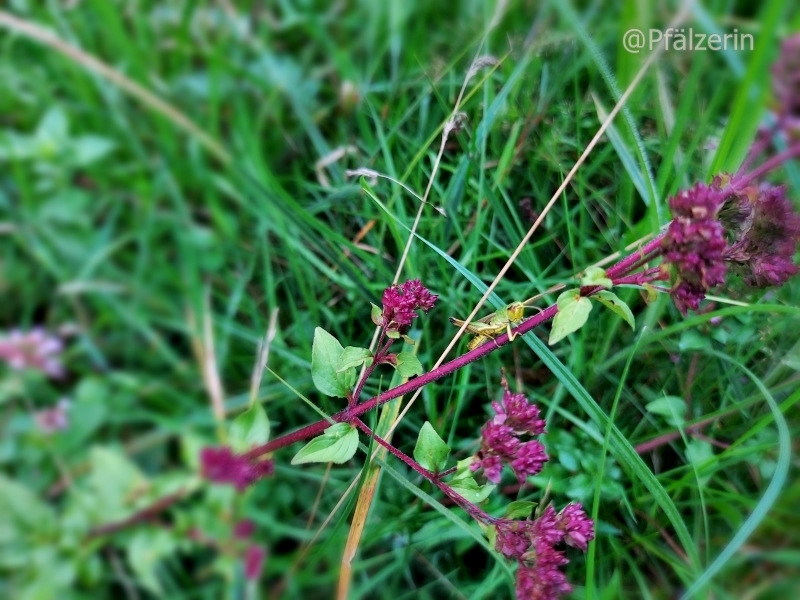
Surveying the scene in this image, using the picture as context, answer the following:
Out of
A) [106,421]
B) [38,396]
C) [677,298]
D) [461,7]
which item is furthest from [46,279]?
[677,298]

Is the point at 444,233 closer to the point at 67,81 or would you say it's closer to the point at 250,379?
the point at 250,379

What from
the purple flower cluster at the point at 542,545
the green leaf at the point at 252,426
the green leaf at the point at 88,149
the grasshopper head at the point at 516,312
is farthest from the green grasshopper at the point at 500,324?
the green leaf at the point at 88,149

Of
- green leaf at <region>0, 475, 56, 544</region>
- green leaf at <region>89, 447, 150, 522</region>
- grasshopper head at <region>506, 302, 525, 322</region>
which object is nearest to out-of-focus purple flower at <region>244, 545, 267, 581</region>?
green leaf at <region>89, 447, 150, 522</region>

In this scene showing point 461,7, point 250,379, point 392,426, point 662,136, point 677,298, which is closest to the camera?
point 677,298

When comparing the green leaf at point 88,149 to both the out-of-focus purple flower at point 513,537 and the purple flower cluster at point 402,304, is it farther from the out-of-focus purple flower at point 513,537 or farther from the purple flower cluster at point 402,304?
the out-of-focus purple flower at point 513,537

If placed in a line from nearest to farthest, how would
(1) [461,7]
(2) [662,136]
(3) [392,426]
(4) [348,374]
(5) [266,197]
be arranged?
(4) [348,374], (3) [392,426], (2) [662,136], (5) [266,197], (1) [461,7]

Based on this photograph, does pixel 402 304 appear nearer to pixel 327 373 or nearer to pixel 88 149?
pixel 327 373

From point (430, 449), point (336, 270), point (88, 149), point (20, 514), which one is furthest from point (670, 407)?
point (88, 149)
